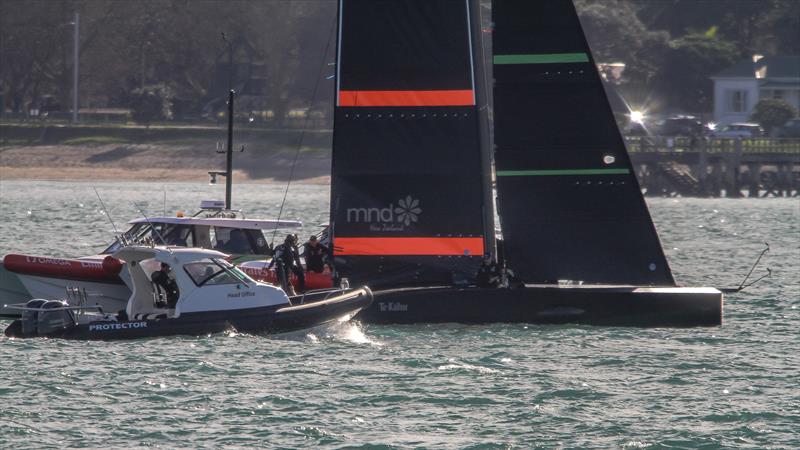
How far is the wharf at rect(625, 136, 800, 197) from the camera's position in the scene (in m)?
87.9

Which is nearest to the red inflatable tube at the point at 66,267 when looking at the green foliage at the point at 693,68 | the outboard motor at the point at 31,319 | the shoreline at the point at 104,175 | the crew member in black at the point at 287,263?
the outboard motor at the point at 31,319

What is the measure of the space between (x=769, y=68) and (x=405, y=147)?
8892cm

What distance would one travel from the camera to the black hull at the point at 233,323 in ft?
76.0

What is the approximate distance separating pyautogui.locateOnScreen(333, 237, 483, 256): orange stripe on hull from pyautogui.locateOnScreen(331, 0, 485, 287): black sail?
0.7 inches

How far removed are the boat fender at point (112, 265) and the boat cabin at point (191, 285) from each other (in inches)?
19.7

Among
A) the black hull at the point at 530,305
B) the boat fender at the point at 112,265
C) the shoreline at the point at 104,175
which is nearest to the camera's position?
the boat fender at the point at 112,265

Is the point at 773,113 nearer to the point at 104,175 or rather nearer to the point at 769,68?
the point at 769,68

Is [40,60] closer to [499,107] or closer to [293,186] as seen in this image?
[293,186]

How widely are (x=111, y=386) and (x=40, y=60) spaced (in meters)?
88.1

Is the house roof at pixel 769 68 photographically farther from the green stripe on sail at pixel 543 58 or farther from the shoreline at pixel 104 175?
the green stripe on sail at pixel 543 58

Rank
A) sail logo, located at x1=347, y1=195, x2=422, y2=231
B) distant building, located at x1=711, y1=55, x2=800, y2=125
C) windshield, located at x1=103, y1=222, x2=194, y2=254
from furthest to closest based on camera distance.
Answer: distant building, located at x1=711, y1=55, x2=800, y2=125 < windshield, located at x1=103, y1=222, x2=194, y2=254 < sail logo, located at x1=347, y1=195, x2=422, y2=231

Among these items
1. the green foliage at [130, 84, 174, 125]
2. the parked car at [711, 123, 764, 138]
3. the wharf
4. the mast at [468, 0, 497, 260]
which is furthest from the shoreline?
the mast at [468, 0, 497, 260]

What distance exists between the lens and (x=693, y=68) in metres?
110

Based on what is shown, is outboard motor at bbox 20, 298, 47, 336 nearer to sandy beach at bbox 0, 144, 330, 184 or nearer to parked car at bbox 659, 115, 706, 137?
sandy beach at bbox 0, 144, 330, 184
